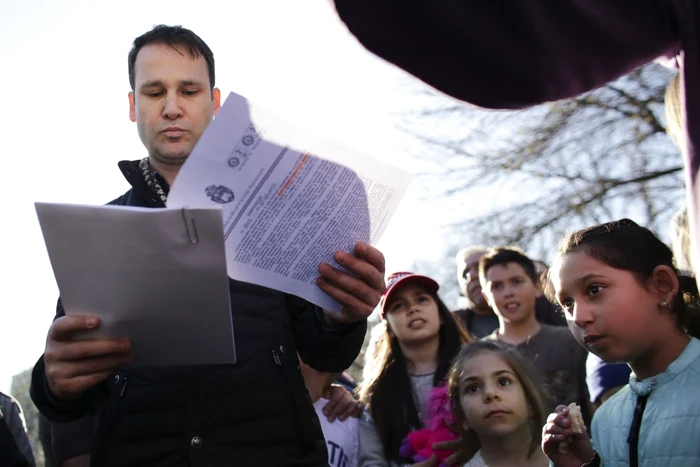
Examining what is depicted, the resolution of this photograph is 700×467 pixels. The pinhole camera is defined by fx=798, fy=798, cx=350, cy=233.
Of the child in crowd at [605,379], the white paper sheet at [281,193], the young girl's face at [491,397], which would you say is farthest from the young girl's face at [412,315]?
the white paper sheet at [281,193]

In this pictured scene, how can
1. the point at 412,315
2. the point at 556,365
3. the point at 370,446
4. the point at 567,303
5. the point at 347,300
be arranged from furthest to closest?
1. the point at 412,315
2. the point at 556,365
3. the point at 370,446
4. the point at 567,303
5. the point at 347,300

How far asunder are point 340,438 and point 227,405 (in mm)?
1716

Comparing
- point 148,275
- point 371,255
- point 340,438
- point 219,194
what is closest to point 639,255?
point 371,255

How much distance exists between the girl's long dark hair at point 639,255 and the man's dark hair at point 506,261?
2.01 meters

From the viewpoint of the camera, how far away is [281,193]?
162 cm

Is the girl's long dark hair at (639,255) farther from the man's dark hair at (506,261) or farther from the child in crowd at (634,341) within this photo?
the man's dark hair at (506,261)

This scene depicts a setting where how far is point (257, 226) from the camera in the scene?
164 centimetres

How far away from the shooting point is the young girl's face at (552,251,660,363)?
6.89 feet

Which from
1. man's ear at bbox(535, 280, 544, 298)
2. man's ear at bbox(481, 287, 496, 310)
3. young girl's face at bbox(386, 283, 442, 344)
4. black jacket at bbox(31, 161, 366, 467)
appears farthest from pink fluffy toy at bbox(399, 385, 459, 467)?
black jacket at bbox(31, 161, 366, 467)

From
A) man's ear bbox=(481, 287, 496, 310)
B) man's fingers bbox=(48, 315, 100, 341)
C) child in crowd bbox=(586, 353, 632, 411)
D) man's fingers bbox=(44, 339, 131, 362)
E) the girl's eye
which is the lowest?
child in crowd bbox=(586, 353, 632, 411)

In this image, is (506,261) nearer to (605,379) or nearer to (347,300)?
(605,379)

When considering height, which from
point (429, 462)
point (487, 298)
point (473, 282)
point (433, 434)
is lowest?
point (429, 462)

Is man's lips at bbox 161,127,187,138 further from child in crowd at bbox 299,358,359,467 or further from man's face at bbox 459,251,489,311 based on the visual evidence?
man's face at bbox 459,251,489,311

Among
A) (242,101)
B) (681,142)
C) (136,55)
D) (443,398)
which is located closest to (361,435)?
(443,398)
